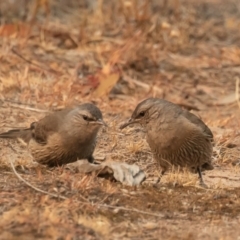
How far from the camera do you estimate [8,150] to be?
24.1 ft

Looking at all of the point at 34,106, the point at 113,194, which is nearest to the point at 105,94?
the point at 34,106

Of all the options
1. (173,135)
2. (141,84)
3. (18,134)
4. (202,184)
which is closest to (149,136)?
(173,135)

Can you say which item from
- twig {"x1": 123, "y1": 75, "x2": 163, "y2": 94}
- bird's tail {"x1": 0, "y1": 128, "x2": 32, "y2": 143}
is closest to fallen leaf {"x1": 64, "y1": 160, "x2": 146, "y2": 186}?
bird's tail {"x1": 0, "y1": 128, "x2": 32, "y2": 143}

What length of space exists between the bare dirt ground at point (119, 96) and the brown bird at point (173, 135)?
5.6 inches

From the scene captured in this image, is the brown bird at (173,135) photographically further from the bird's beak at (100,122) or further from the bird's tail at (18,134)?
the bird's tail at (18,134)

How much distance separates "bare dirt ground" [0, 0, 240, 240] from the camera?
Answer: 546 cm

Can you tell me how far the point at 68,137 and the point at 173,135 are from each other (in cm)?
81

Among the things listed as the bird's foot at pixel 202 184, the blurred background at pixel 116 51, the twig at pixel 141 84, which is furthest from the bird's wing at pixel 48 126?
the twig at pixel 141 84

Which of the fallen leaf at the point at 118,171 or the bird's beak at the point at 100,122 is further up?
the bird's beak at the point at 100,122

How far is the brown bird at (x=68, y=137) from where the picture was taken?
6656 millimetres

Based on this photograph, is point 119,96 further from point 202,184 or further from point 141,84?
point 202,184

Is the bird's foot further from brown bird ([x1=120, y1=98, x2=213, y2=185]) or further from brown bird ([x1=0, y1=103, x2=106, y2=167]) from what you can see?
A: brown bird ([x1=0, y1=103, x2=106, y2=167])

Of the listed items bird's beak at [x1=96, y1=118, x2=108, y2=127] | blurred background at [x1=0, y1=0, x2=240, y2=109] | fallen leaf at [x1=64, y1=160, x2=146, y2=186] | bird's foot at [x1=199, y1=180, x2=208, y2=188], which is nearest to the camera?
fallen leaf at [x1=64, y1=160, x2=146, y2=186]

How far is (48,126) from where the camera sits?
22.4ft
